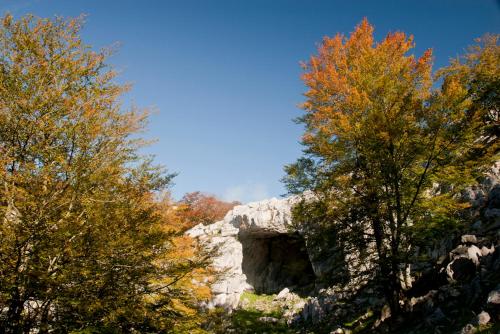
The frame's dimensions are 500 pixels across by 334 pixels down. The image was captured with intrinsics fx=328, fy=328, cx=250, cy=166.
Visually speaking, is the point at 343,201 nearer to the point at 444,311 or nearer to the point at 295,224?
the point at 295,224

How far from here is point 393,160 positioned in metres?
9.31

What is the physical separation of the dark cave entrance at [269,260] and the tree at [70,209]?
2013 cm

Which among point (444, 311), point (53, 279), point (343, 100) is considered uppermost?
point (343, 100)

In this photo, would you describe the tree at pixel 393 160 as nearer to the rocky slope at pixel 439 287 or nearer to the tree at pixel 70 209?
the rocky slope at pixel 439 287

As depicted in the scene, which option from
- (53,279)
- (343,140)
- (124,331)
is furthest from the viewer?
(343,140)

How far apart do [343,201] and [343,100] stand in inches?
151

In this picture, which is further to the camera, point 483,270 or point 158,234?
point 483,270

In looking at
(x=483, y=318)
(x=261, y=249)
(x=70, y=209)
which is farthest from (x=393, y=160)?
(x=261, y=249)

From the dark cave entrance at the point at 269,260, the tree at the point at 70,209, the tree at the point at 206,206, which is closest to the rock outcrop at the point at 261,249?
the dark cave entrance at the point at 269,260

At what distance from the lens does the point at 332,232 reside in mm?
10422

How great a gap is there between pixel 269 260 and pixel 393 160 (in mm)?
21064

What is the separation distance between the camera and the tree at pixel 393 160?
356 inches

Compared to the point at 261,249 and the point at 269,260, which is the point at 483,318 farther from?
the point at 269,260

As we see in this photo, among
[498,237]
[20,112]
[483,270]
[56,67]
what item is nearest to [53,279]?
[20,112]
